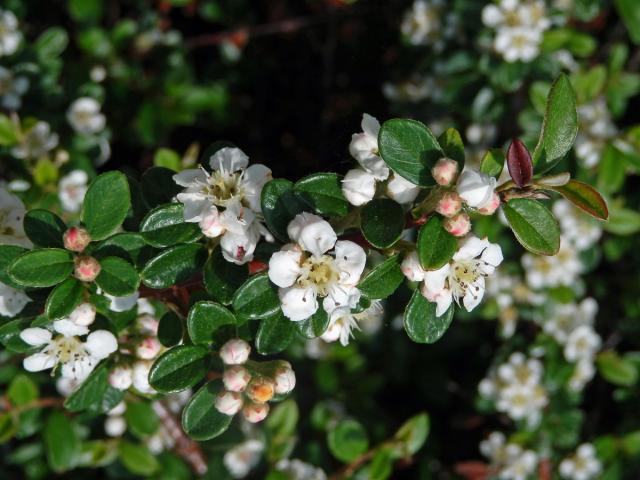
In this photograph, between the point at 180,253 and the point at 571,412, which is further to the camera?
the point at 571,412

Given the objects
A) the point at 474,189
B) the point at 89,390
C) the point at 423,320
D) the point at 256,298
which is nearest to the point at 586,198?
the point at 474,189

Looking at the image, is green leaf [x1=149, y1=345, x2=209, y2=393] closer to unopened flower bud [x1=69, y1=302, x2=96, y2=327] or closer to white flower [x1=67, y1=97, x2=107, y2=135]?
unopened flower bud [x1=69, y1=302, x2=96, y2=327]

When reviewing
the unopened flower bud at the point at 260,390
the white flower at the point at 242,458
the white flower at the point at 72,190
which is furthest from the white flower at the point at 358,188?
the white flower at the point at 242,458

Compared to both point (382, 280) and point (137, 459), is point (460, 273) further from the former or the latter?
point (137, 459)

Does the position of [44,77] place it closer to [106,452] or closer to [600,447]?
[106,452]

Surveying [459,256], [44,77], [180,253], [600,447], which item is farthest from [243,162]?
[600,447]

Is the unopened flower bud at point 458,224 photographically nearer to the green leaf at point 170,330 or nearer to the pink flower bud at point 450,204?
the pink flower bud at point 450,204
